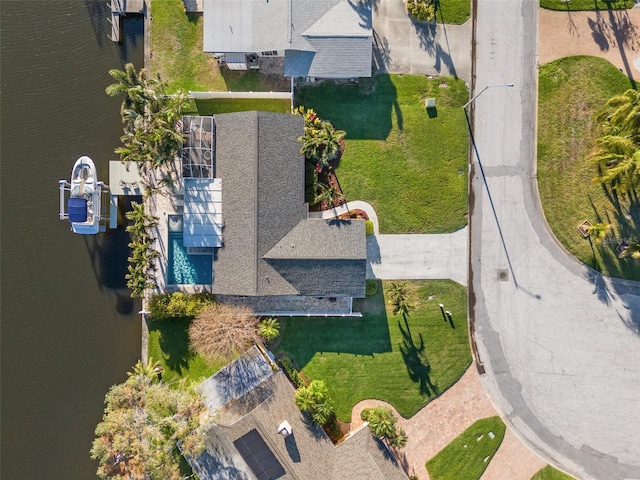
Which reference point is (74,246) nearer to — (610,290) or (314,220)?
(314,220)

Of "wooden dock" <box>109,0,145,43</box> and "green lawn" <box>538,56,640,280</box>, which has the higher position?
"wooden dock" <box>109,0,145,43</box>

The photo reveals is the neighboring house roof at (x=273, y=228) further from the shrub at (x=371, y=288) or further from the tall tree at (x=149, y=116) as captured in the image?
the tall tree at (x=149, y=116)

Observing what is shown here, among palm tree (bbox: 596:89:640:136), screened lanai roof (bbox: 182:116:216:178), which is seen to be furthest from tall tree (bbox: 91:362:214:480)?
palm tree (bbox: 596:89:640:136)

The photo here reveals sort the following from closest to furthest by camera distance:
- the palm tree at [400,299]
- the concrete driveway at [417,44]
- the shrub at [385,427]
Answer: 1. the shrub at [385,427]
2. the palm tree at [400,299]
3. the concrete driveway at [417,44]

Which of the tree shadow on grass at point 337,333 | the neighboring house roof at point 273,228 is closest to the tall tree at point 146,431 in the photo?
the tree shadow on grass at point 337,333

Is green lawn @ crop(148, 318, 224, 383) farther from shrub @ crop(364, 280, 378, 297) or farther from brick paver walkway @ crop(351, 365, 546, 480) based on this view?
shrub @ crop(364, 280, 378, 297)

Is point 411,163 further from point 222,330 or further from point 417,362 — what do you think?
point 222,330

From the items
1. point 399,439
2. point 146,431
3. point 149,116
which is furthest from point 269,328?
point 149,116
